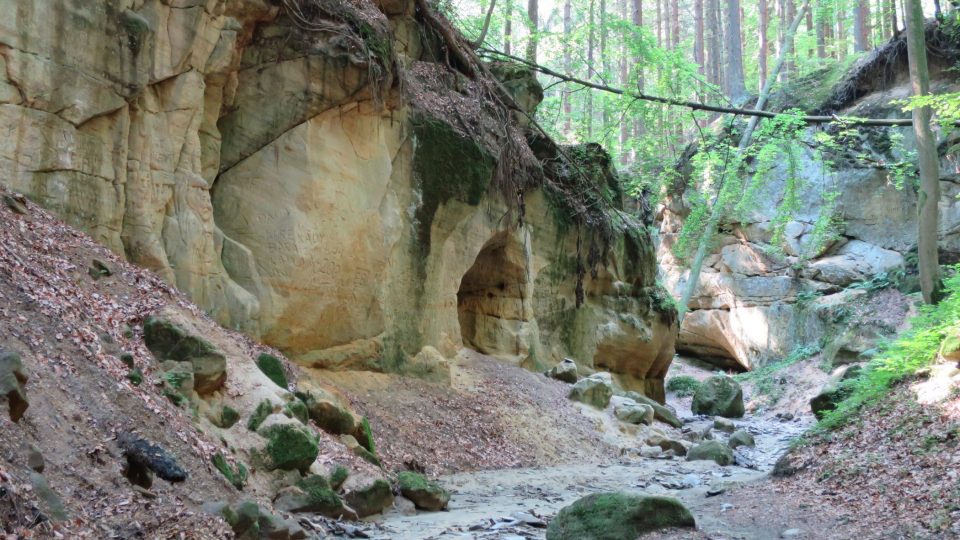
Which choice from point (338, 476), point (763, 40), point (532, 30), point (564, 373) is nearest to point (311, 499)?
point (338, 476)

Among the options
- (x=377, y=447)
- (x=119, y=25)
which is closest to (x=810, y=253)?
(x=377, y=447)

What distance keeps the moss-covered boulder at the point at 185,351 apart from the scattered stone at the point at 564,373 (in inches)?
459

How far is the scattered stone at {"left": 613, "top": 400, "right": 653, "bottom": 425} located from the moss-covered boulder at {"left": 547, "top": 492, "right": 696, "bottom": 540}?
9732 mm

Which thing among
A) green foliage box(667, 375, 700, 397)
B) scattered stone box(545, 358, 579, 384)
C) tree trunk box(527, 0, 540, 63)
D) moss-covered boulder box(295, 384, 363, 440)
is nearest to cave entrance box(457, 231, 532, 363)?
scattered stone box(545, 358, 579, 384)

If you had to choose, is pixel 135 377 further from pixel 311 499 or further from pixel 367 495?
pixel 367 495

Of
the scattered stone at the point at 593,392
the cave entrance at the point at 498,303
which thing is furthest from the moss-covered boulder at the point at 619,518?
the cave entrance at the point at 498,303

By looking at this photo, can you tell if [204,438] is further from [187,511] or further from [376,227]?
[376,227]

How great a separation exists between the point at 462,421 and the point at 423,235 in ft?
13.4

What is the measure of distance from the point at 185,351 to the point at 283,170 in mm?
4918

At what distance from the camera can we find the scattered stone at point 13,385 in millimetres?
4766

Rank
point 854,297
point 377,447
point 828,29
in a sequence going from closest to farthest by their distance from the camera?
point 377,447
point 854,297
point 828,29

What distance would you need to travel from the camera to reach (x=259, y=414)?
833cm

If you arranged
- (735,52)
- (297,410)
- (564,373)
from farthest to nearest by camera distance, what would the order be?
1. (735,52)
2. (564,373)
3. (297,410)

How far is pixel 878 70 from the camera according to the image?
98.8ft
